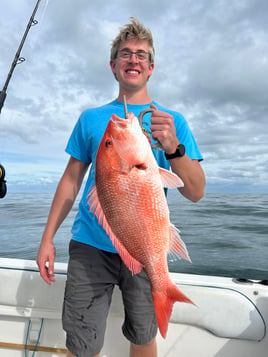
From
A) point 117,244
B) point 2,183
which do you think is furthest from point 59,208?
point 117,244

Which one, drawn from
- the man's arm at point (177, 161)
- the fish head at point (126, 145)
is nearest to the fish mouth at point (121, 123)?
the fish head at point (126, 145)

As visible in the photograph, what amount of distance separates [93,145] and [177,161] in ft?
2.59

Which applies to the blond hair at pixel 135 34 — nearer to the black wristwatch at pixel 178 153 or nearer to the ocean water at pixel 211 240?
the black wristwatch at pixel 178 153

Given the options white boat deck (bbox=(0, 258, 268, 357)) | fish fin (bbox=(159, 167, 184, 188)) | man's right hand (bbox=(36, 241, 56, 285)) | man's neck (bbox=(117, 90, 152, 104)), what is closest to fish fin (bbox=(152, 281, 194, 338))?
fish fin (bbox=(159, 167, 184, 188))

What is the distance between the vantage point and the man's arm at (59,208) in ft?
6.30

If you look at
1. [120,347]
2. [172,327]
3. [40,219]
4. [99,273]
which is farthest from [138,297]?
[40,219]

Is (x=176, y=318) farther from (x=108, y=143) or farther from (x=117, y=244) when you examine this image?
(x=108, y=143)

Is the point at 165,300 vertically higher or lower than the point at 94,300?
higher

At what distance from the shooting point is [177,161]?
140cm

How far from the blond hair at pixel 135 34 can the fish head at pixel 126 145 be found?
1.00 m

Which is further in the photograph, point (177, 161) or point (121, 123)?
point (177, 161)

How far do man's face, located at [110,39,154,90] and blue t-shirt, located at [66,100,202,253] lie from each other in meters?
0.16

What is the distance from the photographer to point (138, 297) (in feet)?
6.07

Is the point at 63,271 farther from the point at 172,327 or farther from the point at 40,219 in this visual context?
the point at 40,219
